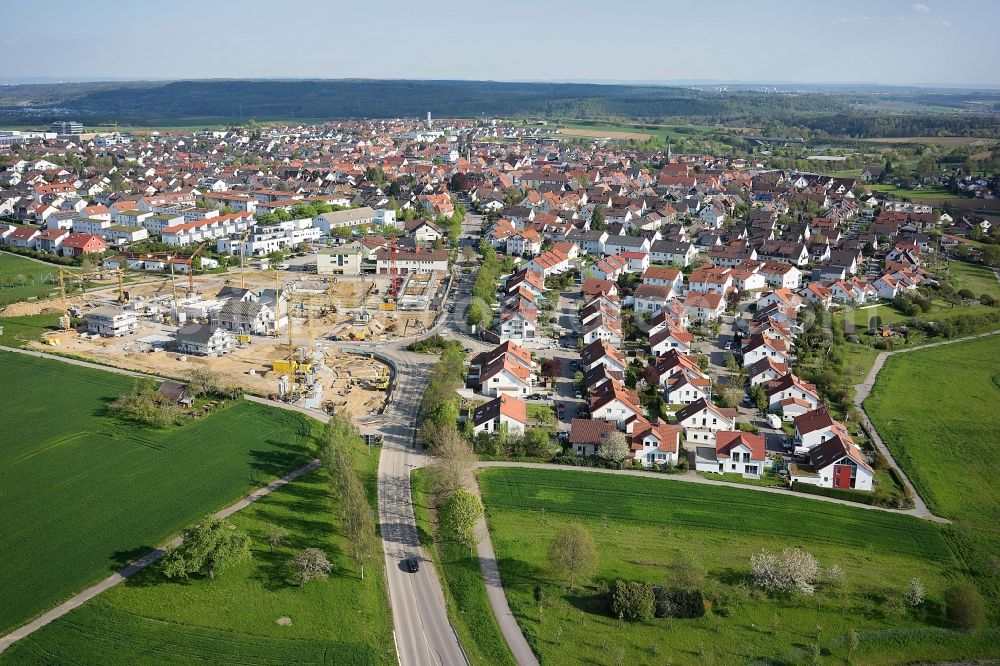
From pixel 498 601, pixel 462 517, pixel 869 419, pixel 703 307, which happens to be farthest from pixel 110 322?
pixel 869 419

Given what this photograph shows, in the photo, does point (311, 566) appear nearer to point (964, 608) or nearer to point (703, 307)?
point (964, 608)

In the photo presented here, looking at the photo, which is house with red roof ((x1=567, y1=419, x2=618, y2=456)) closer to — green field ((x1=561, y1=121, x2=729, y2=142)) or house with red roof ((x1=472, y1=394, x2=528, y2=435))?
house with red roof ((x1=472, y1=394, x2=528, y2=435))

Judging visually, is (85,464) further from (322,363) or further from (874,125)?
(874,125)

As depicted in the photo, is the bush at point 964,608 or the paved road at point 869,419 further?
the paved road at point 869,419

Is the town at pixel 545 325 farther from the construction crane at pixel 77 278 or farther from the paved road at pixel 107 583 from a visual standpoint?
the paved road at pixel 107 583

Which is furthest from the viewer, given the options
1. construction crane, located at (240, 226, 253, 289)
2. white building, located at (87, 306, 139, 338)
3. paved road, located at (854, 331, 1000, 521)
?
construction crane, located at (240, 226, 253, 289)

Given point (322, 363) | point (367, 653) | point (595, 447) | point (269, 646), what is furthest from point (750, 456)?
point (322, 363)

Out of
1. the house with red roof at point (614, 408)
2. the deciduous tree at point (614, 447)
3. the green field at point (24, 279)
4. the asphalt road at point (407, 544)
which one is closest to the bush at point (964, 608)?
the deciduous tree at point (614, 447)

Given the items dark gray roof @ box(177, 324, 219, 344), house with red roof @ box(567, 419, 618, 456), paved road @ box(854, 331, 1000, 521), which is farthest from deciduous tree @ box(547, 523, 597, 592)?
dark gray roof @ box(177, 324, 219, 344)
